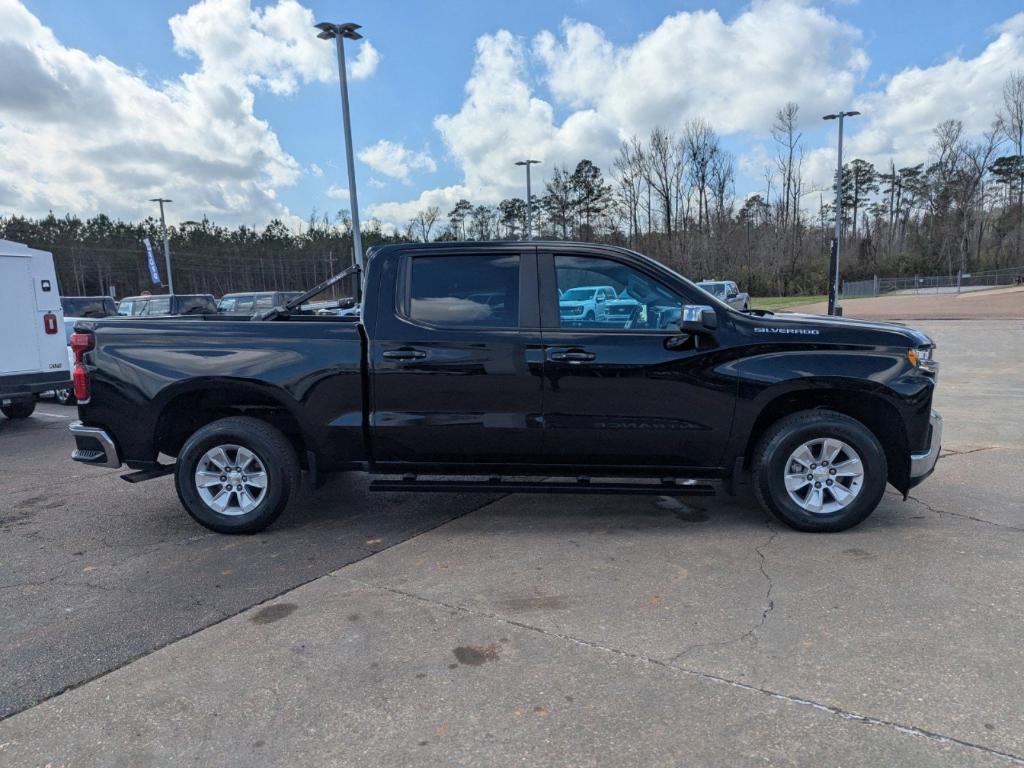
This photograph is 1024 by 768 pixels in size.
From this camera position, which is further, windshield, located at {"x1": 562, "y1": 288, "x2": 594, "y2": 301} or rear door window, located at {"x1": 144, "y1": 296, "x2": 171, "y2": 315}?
rear door window, located at {"x1": 144, "y1": 296, "x2": 171, "y2": 315}

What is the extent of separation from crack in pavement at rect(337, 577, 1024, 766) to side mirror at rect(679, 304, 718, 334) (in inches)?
80.8

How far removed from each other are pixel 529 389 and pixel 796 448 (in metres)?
1.79

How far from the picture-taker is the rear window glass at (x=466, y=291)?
4.56 m

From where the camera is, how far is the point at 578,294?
4609 mm

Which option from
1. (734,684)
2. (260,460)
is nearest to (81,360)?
(260,460)

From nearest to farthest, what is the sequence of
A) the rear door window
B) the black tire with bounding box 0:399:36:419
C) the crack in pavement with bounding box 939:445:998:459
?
the crack in pavement with bounding box 939:445:998:459
the black tire with bounding box 0:399:36:419
the rear door window

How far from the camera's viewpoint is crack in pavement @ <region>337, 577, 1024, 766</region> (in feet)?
7.95

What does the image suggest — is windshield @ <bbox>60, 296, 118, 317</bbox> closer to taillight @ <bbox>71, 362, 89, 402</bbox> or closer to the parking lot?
the parking lot

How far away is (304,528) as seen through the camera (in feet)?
16.1

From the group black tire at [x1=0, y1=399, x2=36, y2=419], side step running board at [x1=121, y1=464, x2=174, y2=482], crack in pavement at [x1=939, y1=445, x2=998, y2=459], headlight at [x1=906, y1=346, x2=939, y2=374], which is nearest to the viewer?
headlight at [x1=906, y1=346, x2=939, y2=374]

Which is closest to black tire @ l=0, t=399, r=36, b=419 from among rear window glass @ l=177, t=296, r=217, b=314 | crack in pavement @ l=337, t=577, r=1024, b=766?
crack in pavement @ l=337, t=577, r=1024, b=766

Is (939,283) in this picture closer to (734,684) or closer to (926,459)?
(926,459)

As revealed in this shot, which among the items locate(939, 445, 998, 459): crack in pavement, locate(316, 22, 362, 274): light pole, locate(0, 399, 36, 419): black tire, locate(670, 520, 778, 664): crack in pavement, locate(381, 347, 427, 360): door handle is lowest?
locate(939, 445, 998, 459): crack in pavement

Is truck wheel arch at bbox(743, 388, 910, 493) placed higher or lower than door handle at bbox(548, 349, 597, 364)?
lower
